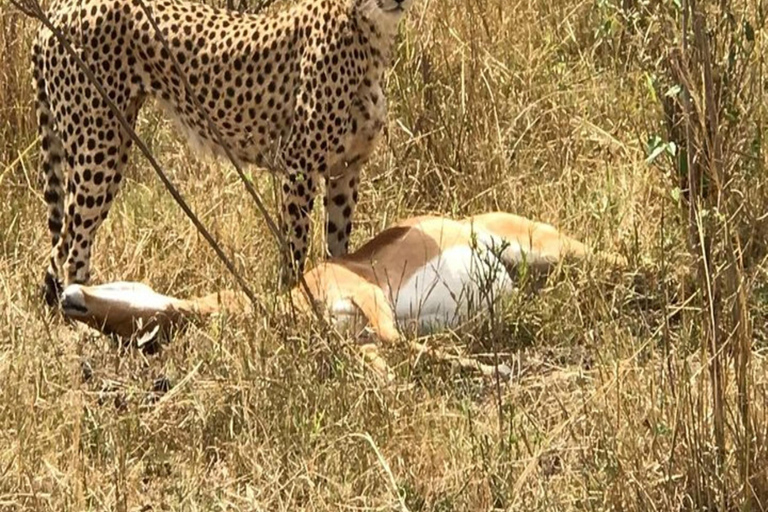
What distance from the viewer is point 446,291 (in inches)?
177

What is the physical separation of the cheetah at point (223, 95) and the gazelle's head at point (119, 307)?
423 mm

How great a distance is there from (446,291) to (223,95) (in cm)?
96

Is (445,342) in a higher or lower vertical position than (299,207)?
lower

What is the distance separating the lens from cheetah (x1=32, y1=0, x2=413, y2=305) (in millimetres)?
4707

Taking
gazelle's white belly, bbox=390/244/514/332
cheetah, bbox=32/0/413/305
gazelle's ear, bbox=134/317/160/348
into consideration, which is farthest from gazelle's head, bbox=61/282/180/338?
gazelle's white belly, bbox=390/244/514/332

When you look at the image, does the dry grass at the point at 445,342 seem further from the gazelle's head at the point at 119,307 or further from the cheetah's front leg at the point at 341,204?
the cheetah's front leg at the point at 341,204

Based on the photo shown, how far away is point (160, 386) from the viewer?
4074 millimetres

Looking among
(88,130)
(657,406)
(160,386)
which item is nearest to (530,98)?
(88,130)

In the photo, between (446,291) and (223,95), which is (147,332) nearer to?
(446,291)

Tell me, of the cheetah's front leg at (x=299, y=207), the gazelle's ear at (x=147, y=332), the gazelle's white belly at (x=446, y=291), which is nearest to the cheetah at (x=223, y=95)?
the cheetah's front leg at (x=299, y=207)

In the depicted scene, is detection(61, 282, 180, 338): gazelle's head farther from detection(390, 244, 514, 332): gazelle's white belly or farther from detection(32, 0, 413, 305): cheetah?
detection(390, 244, 514, 332): gazelle's white belly

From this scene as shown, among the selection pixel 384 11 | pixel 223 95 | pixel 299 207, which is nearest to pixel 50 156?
pixel 223 95

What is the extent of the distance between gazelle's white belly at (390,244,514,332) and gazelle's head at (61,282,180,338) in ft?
2.04

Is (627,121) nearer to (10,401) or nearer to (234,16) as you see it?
(234,16)
